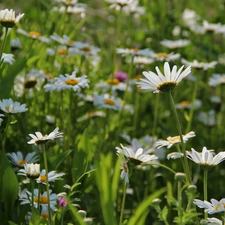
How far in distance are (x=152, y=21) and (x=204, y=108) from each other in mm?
417

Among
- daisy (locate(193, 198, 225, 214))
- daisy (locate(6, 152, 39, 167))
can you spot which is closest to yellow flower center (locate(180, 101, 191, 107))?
daisy (locate(6, 152, 39, 167))

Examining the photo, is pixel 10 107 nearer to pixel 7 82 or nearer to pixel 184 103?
pixel 7 82

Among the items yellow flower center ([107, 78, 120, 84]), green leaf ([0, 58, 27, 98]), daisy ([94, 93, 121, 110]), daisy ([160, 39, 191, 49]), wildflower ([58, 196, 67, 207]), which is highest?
daisy ([160, 39, 191, 49])

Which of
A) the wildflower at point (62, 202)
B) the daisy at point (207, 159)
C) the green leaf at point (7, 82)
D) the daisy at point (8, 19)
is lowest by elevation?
the wildflower at point (62, 202)

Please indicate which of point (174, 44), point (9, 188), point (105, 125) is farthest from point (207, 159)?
point (174, 44)

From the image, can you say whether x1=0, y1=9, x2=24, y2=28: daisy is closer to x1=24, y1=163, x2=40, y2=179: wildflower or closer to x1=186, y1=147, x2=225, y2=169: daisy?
x1=24, y1=163, x2=40, y2=179: wildflower

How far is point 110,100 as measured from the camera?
2.06m

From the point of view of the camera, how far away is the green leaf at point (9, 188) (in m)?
1.38

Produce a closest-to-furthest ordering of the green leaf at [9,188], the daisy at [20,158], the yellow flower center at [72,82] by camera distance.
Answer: the green leaf at [9,188] < the daisy at [20,158] < the yellow flower center at [72,82]

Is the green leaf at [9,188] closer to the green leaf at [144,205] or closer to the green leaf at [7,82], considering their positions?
the green leaf at [7,82]

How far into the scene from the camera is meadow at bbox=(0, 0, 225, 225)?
1253mm

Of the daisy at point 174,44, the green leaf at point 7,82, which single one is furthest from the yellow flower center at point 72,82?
the daisy at point 174,44

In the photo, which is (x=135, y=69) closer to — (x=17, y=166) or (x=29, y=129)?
(x=29, y=129)

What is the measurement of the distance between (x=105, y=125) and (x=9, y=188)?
655 millimetres
